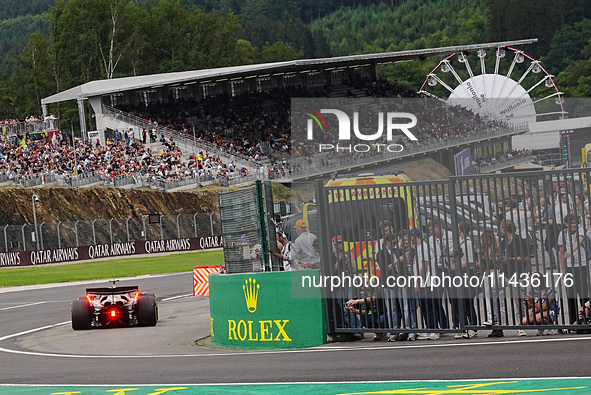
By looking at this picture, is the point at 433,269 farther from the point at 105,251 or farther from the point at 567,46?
the point at 567,46

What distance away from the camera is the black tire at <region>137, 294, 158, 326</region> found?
63.1 feet

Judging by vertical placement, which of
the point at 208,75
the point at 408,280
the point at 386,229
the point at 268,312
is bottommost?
the point at 268,312

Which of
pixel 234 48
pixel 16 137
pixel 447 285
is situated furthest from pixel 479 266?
pixel 234 48

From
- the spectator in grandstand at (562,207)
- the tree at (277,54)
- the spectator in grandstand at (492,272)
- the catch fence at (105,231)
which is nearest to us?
the spectator in grandstand at (562,207)

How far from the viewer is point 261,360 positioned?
487 inches

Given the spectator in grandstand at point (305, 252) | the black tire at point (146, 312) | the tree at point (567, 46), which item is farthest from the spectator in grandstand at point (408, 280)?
the tree at point (567, 46)

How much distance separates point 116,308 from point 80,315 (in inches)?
26.5

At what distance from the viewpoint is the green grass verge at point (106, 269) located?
123 ft

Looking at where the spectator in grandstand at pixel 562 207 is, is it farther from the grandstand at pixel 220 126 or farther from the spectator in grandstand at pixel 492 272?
the grandstand at pixel 220 126

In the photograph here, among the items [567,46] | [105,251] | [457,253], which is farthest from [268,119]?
[567,46]

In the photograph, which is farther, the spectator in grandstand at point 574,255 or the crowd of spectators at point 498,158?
Result: the crowd of spectators at point 498,158
